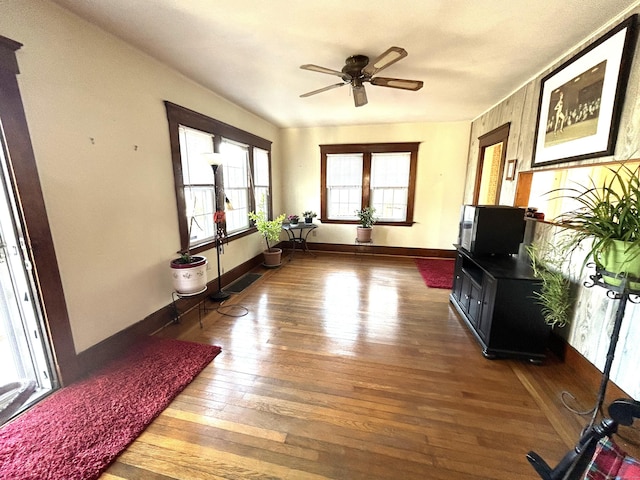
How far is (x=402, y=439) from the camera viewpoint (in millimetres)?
1568

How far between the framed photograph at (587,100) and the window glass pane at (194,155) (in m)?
A: 3.59

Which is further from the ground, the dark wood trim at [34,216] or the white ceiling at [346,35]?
the white ceiling at [346,35]

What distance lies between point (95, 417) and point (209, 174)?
274cm

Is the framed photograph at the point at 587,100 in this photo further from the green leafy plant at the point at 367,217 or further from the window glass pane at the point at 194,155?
the window glass pane at the point at 194,155

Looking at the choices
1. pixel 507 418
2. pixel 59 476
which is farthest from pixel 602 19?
pixel 59 476

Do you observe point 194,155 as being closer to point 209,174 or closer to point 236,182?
point 209,174

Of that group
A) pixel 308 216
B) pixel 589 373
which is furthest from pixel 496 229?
pixel 308 216

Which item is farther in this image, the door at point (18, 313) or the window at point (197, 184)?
the window at point (197, 184)

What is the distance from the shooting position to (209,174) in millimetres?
3553

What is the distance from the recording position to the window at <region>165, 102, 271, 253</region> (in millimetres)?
2996

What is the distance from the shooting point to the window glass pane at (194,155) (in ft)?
10.2

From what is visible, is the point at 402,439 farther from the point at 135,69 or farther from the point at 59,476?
the point at 135,69

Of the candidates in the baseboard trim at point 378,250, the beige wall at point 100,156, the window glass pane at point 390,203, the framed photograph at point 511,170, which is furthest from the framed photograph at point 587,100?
the beige wall at point 100,156

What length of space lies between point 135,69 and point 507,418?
4.00 metres
